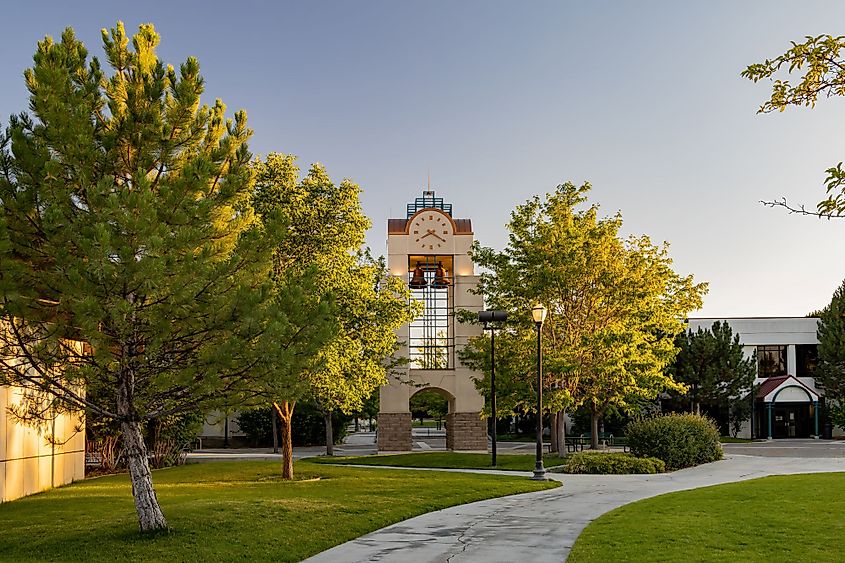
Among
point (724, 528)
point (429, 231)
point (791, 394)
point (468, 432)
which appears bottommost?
point (468, 432)

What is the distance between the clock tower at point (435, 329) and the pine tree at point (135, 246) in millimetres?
26530

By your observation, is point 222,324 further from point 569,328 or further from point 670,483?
point 569,328

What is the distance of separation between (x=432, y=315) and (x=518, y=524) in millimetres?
27548

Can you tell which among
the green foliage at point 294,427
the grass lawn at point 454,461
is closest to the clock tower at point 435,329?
the grass lawn at point 454,461

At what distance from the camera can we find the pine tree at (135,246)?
11578 millimetres

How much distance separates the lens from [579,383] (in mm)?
31984

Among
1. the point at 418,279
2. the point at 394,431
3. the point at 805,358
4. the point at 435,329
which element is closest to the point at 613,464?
the point at 394,431

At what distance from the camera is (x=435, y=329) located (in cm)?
4200

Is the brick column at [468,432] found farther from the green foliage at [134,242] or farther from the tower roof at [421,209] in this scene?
the green foliage at [134,242]

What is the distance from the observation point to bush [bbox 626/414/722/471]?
26.4m

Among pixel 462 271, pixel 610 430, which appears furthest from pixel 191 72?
pixel 610 430

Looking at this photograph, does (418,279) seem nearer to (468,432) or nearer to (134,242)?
(468,432)

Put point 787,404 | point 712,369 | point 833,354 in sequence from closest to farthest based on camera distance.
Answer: point 712,369, point 833,354, point 787,404

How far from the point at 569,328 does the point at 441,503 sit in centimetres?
1542
